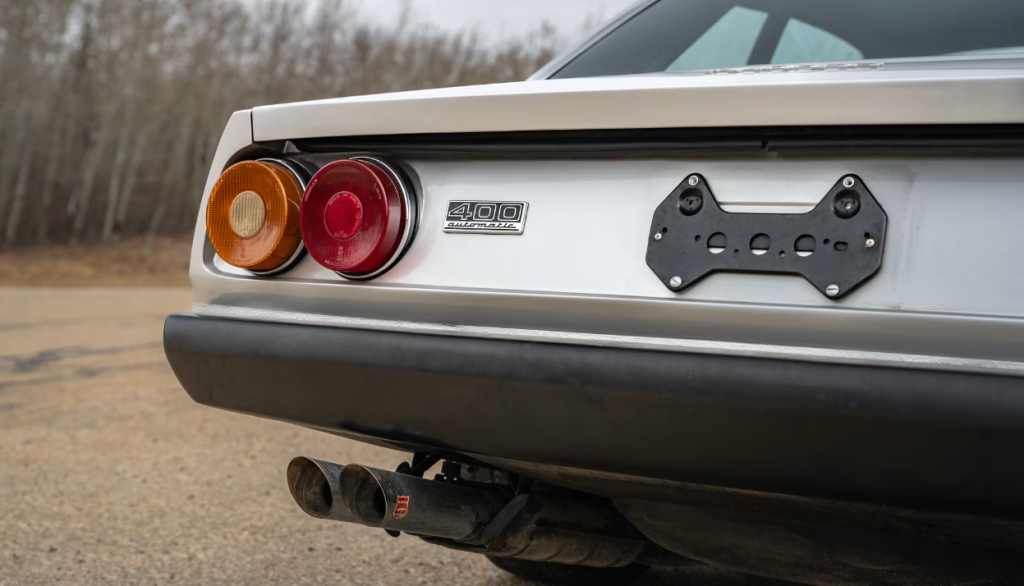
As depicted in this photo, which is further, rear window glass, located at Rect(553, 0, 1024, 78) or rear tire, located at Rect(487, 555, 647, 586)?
rear tire, located at Rect(487, 555, 647, 586)

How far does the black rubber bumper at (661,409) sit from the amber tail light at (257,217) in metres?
0.14

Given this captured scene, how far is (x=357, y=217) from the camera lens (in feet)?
5.12

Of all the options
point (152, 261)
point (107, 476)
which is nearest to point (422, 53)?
point (152, 261)

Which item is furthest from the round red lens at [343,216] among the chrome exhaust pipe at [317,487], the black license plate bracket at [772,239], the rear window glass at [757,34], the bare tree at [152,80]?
the bare tree at [152,80]

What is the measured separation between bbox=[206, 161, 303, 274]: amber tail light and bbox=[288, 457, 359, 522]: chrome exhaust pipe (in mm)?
409

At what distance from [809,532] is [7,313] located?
10.9 meters

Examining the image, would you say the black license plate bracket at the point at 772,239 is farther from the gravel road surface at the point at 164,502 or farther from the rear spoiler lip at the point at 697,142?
the gravel road surface at the point at 164,502

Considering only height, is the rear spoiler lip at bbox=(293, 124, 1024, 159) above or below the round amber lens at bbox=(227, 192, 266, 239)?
above

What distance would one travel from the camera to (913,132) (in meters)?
1.23

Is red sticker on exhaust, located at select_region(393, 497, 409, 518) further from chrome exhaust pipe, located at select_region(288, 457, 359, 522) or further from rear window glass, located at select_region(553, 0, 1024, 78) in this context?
rear window glass, located at select_region(553, 0, 1024, 78)

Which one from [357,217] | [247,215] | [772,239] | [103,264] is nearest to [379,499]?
[357,217]

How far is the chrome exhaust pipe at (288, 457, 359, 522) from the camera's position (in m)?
1.49

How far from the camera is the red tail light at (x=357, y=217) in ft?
5.09

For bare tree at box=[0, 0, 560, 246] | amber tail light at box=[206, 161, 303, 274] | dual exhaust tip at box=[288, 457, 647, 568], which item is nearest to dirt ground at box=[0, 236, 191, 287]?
bare tree at box=[0, 0, 560, 246]
